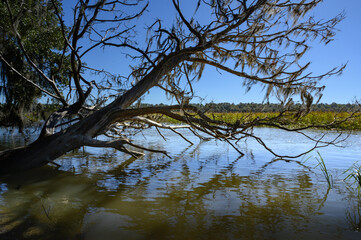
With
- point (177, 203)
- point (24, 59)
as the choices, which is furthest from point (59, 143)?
point (24, 59)

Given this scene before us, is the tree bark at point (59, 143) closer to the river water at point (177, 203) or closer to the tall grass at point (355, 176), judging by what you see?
the river water at point (177, 203)

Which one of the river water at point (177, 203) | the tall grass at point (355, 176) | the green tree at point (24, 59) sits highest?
the green tree at point (24, 59)

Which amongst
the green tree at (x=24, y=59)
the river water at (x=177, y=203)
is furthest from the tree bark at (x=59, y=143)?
the green tree at (x=24, y=59)

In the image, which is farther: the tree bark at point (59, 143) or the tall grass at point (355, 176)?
the tree bark at point (59, 143)

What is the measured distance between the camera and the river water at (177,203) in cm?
252

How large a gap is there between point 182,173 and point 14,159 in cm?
319

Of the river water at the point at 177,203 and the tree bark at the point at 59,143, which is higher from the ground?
the tree bark at the point at 59,143

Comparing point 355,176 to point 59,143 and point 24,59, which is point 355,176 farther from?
point 24,59

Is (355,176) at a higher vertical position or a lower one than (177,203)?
higher

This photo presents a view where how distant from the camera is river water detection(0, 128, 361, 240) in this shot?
252 centimetres

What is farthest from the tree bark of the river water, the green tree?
the green tree

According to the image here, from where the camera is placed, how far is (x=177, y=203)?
10.9ft

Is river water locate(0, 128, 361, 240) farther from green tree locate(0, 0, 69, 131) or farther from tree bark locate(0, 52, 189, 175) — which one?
green tree locate(0, 0, 69, 131)

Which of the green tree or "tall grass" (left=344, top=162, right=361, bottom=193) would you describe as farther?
the green tree
